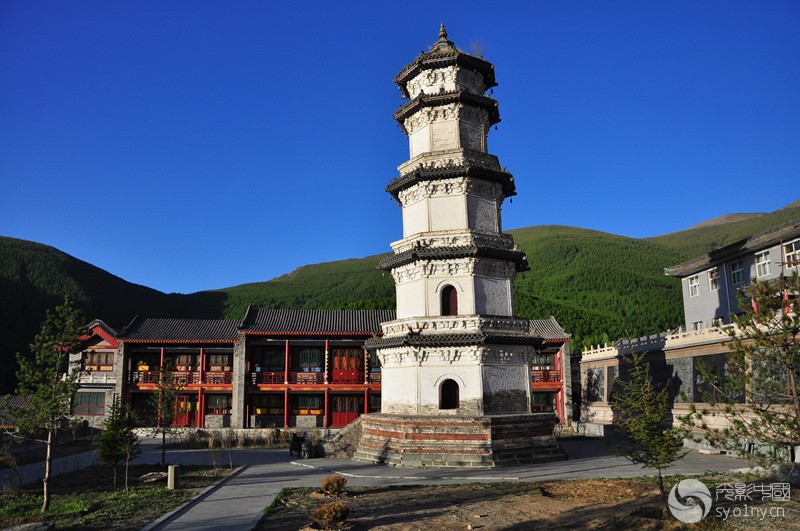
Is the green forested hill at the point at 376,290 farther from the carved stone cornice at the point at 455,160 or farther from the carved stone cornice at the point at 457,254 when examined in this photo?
the carved stone cornice at the point at 455,160

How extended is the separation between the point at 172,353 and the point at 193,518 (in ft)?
99.0

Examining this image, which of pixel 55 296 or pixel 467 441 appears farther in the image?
pixel 55 296

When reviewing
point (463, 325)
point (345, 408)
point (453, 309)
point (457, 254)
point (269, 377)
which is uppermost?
point (457, 254)

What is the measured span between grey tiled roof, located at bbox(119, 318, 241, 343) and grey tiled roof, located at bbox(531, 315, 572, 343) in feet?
75.2

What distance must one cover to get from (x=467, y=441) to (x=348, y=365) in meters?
20.5

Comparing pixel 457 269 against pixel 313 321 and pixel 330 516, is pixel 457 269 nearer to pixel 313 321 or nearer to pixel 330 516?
pixel 330 516

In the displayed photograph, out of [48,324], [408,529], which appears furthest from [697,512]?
[48,324]

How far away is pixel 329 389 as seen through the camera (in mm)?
40000

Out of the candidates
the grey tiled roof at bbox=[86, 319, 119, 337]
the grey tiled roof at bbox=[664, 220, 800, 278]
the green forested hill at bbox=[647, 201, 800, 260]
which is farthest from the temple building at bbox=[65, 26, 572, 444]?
the green forested hill at bbox=[647, 201, 800, 260]

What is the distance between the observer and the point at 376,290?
4532 inches

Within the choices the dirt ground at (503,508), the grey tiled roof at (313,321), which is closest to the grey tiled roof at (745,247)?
the dirt ground at (503,508)

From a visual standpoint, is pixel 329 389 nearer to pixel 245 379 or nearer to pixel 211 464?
pixel 245 379

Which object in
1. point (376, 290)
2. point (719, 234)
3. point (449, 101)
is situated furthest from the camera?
point (719, 234)

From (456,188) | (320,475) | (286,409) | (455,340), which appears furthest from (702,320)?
(286,409)
